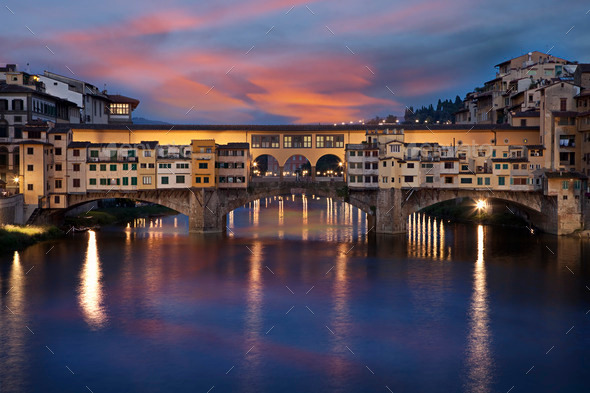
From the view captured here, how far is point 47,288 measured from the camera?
32.9 metres

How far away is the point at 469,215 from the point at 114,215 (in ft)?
127

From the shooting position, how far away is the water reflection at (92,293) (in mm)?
27656

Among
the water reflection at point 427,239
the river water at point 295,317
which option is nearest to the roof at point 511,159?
the river water at point 295,317

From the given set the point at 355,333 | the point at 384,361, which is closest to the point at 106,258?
the point at 355,333

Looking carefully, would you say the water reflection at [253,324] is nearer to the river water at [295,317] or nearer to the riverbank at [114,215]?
the river water at [295,317]

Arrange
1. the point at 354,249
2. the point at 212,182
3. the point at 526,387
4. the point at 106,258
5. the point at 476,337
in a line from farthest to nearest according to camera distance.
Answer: the point at 212,182 → the point at 354,249 → the point at 106,258 → the point at 476,337 → the point at 526,387

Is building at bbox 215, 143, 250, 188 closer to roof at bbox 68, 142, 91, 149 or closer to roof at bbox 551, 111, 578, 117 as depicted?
roof at bbox 68, 142, 91, 149

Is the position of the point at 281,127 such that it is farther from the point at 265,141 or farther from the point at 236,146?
the point at 236,146

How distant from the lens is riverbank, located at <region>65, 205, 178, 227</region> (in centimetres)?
5845

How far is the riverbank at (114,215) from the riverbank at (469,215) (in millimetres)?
33538

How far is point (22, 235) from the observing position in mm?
45562

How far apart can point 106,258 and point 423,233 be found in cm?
2877

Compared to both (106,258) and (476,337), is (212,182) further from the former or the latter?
(476,337)

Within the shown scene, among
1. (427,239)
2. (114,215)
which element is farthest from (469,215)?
(114,215)
